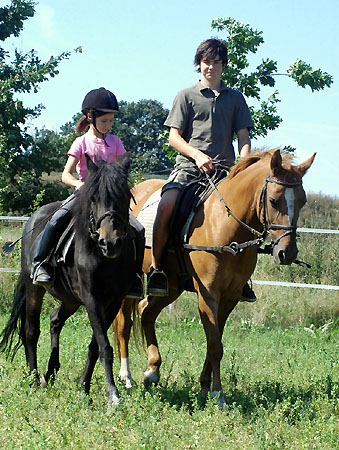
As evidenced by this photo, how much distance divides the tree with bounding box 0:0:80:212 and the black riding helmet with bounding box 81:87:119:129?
1135cm

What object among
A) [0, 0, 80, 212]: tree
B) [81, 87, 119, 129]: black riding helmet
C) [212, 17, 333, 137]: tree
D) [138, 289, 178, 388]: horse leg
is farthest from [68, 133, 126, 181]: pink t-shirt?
[0, 0, 80, 212]: tree

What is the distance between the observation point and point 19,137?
1828cm

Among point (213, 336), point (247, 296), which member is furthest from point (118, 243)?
point (247, 296)

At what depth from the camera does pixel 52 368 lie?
20.7 ft

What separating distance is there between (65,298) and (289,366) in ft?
8.26


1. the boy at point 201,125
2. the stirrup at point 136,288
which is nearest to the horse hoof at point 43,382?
the stirrup at point 136,288

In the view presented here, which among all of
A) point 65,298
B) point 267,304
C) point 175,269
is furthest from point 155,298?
point 267,304

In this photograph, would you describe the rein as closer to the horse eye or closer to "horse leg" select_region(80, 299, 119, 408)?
the horse eye

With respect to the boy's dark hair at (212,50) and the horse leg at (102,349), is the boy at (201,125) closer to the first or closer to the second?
the boy's dark hair at (212,50)

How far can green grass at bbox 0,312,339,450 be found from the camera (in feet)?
14.8

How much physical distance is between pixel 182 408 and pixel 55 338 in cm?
176

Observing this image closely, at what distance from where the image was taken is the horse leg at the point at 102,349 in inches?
208

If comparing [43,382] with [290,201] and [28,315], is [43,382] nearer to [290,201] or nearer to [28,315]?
[28,315]

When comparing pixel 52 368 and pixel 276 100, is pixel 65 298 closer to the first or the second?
pixel 52 368
